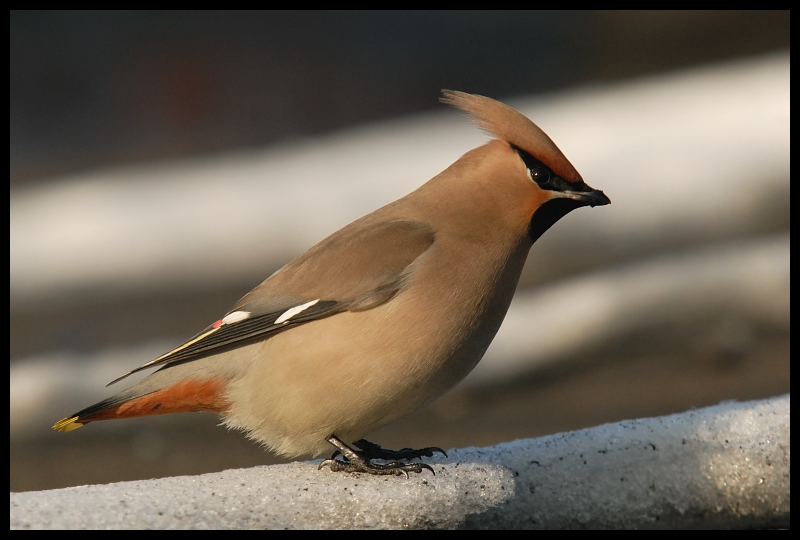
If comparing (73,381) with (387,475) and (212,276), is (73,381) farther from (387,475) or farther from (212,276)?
(387,475)

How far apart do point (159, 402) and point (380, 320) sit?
2.12 feet

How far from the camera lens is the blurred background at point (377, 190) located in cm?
534

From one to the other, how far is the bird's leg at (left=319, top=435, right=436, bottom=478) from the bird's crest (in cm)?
88

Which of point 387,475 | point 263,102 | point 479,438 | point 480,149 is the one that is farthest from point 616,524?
point 263,102

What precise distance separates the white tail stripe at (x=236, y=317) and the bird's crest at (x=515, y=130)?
83 cm

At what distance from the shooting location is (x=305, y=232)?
6055mm

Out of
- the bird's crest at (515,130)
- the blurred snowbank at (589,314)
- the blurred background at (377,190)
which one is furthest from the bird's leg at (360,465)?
the blurred snowbank at (589,314)

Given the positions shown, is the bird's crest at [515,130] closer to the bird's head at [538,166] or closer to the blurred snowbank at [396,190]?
the bird's head at [538,166]

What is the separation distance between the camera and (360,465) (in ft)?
8.70

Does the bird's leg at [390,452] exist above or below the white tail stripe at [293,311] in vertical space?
below

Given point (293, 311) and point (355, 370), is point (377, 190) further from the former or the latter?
point (355, 370)

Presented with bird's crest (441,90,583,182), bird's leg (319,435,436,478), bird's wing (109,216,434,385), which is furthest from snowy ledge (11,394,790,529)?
bird's crest (441,90,583,182)

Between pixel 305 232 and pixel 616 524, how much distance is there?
3.76m

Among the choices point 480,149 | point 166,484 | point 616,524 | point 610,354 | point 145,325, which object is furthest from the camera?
point 145,325
